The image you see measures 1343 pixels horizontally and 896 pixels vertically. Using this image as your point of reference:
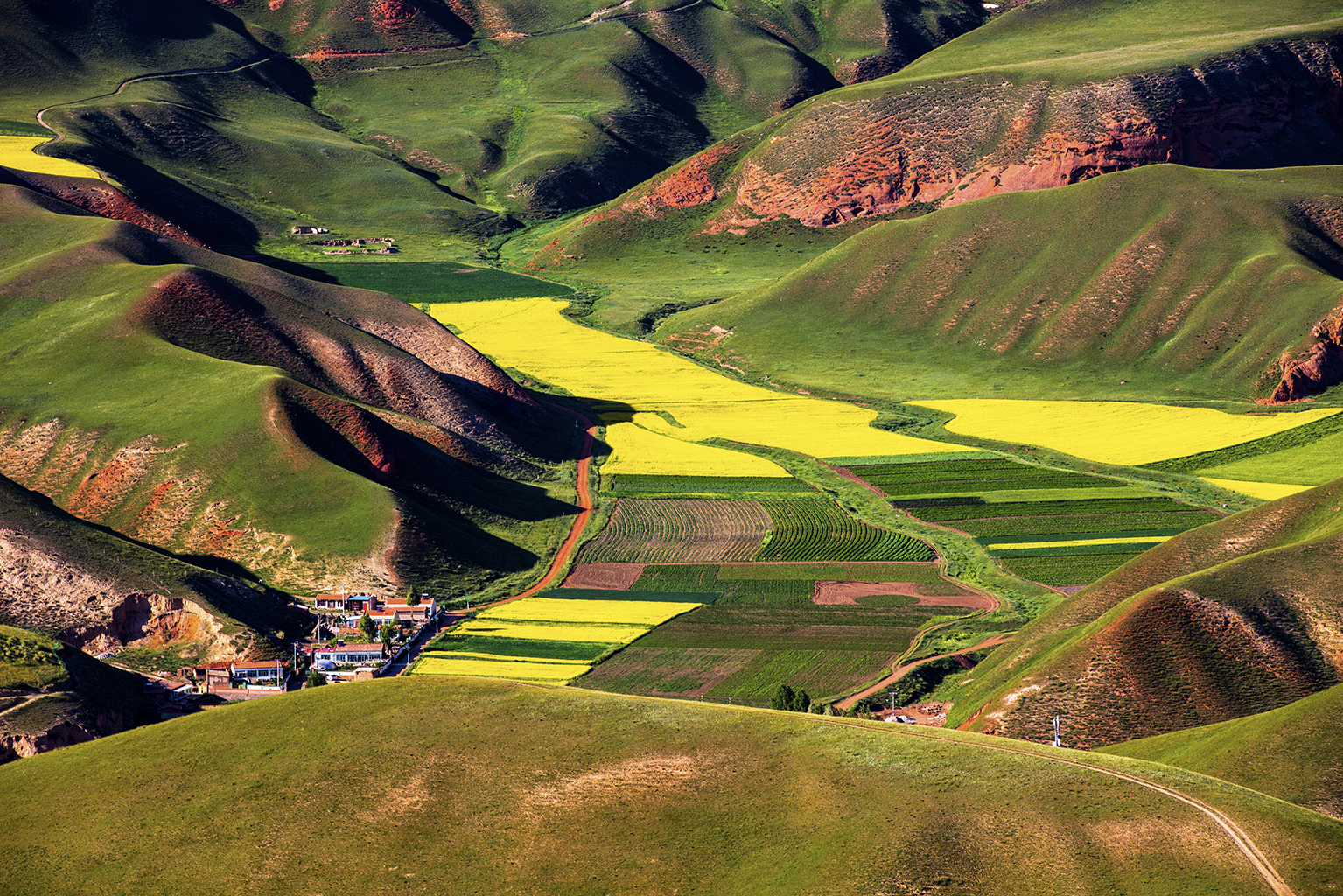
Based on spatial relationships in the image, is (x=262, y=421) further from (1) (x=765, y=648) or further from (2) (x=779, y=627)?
(1) (x=765, y=648)

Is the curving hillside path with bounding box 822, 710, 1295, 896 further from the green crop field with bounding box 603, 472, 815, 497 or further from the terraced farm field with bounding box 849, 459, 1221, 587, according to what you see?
the green crop field with bounding box 603, 472, 815, 497

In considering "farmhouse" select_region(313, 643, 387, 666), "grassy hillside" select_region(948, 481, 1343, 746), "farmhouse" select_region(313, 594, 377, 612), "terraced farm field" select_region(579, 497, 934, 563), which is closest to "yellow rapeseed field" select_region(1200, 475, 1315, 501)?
"terraced farm field" select_region(579, 497, 934, 563)

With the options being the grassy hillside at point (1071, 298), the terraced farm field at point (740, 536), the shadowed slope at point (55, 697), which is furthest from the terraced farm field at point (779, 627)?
the grassy hillside at point (1071, 298)

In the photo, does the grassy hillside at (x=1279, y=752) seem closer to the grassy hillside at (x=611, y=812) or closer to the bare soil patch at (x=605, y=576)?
the grassy hillside at (x=611, y=812)

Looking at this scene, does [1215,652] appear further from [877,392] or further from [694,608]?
[877,392]

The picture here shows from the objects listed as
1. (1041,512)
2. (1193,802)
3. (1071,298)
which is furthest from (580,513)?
(1071,298)

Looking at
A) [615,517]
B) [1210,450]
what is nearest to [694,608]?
[615,517]
